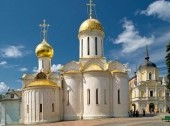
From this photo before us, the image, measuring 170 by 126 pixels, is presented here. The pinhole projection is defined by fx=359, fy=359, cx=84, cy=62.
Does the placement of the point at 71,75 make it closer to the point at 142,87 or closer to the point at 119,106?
the point at 119,106

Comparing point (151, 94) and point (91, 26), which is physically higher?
point (91, 26)

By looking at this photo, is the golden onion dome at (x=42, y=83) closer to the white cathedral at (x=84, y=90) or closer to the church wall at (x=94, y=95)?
the white cathedral at (x=84, y=90)

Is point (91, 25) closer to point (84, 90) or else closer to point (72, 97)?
point (84, 90)

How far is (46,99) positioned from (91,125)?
10.6 m

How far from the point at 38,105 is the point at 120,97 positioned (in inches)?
395

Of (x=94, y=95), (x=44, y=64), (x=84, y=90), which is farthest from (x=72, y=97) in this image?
(x=44, y=64)

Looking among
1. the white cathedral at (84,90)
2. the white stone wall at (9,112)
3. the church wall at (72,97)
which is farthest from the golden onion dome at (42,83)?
the white stone wall at (9,112)

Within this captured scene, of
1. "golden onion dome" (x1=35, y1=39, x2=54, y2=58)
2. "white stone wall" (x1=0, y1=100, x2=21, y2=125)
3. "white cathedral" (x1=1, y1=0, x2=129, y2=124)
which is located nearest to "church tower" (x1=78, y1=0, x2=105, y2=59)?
"white cathedral" (x1=1, y1=0, x2=129, y2=124)

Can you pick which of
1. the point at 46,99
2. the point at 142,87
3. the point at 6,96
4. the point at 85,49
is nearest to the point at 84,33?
the point at 85,49

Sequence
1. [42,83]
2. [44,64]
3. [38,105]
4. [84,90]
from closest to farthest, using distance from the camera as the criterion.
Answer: [38,105] → [42,83] → [84,90] → [44,64]

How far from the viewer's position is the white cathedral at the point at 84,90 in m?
42.3

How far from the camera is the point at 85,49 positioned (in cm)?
4659

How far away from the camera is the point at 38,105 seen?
42.0m

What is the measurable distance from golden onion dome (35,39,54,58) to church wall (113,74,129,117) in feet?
35.3
